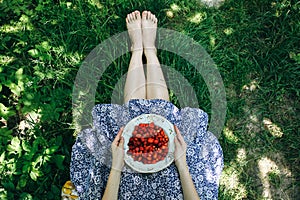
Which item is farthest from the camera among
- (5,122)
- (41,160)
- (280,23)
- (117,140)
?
(280,23)

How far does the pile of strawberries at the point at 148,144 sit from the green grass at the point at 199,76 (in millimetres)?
601

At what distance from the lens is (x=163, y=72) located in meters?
2.96

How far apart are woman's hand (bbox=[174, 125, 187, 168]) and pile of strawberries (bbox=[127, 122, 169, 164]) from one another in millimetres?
72

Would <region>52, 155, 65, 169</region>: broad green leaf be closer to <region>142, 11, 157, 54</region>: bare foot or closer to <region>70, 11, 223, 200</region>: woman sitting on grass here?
<region>70, 11, 223, 200</region>: woman sitting on grass

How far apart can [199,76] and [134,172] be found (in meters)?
1.08

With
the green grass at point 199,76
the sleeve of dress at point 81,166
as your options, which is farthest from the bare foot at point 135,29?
the sleeve of dress at point 81,166

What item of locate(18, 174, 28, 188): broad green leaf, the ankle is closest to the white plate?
the ankle

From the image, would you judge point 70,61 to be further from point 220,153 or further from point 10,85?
point 220,153

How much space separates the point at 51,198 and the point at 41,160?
1.05 feet

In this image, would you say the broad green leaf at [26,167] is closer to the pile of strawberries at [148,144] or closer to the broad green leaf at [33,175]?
the broad green leaf at [33,175]

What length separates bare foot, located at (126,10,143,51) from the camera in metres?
2.90

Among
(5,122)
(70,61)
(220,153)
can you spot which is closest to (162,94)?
(220,153)

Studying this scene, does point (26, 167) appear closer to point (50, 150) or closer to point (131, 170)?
point (50, 150)

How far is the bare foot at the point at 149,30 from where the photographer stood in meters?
2.90
